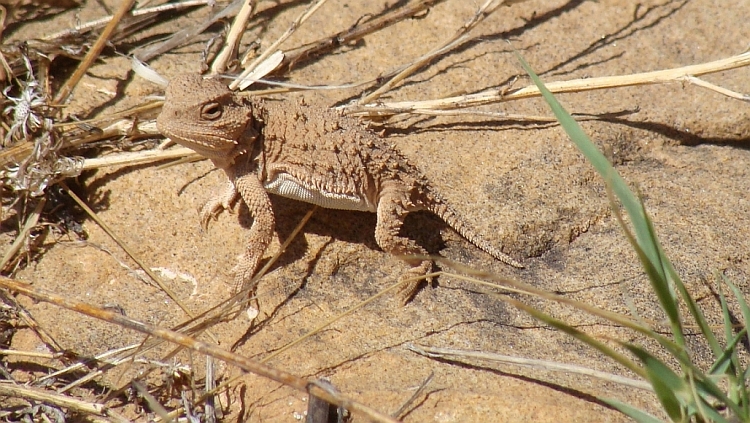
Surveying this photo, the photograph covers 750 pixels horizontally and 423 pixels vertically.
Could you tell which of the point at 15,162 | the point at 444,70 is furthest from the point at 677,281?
the point at 15,162

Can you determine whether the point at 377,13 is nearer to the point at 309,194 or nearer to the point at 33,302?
the point at 309,194

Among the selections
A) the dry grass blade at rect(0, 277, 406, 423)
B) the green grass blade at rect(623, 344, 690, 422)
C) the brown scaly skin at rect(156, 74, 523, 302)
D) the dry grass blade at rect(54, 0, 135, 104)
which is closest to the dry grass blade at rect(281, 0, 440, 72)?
the brown scaly skin at rect(156, 74, 523, 302)

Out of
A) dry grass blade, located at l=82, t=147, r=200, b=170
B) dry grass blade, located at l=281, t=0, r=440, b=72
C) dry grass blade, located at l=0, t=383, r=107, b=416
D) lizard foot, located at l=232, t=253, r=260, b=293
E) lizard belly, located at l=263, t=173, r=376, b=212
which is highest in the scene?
dry grass blade, located at l=281, t=0, r=440, b=72

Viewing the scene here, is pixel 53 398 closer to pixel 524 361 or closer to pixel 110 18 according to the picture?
pixel 524 361

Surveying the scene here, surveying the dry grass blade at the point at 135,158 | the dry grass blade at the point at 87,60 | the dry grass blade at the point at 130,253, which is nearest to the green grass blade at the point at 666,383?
the dry grass blade at the point at 130,253

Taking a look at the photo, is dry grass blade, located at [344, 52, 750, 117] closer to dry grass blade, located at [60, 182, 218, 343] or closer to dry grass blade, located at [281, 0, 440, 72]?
dry grass blade, located at [281, 0, 440, 72]

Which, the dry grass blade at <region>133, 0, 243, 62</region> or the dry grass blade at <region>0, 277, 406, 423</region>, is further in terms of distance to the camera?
the dry grass blade at <region>133, 0, 243, 62</region>

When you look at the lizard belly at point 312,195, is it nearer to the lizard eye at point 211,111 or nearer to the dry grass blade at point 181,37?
the lizard eye at point 211,111
